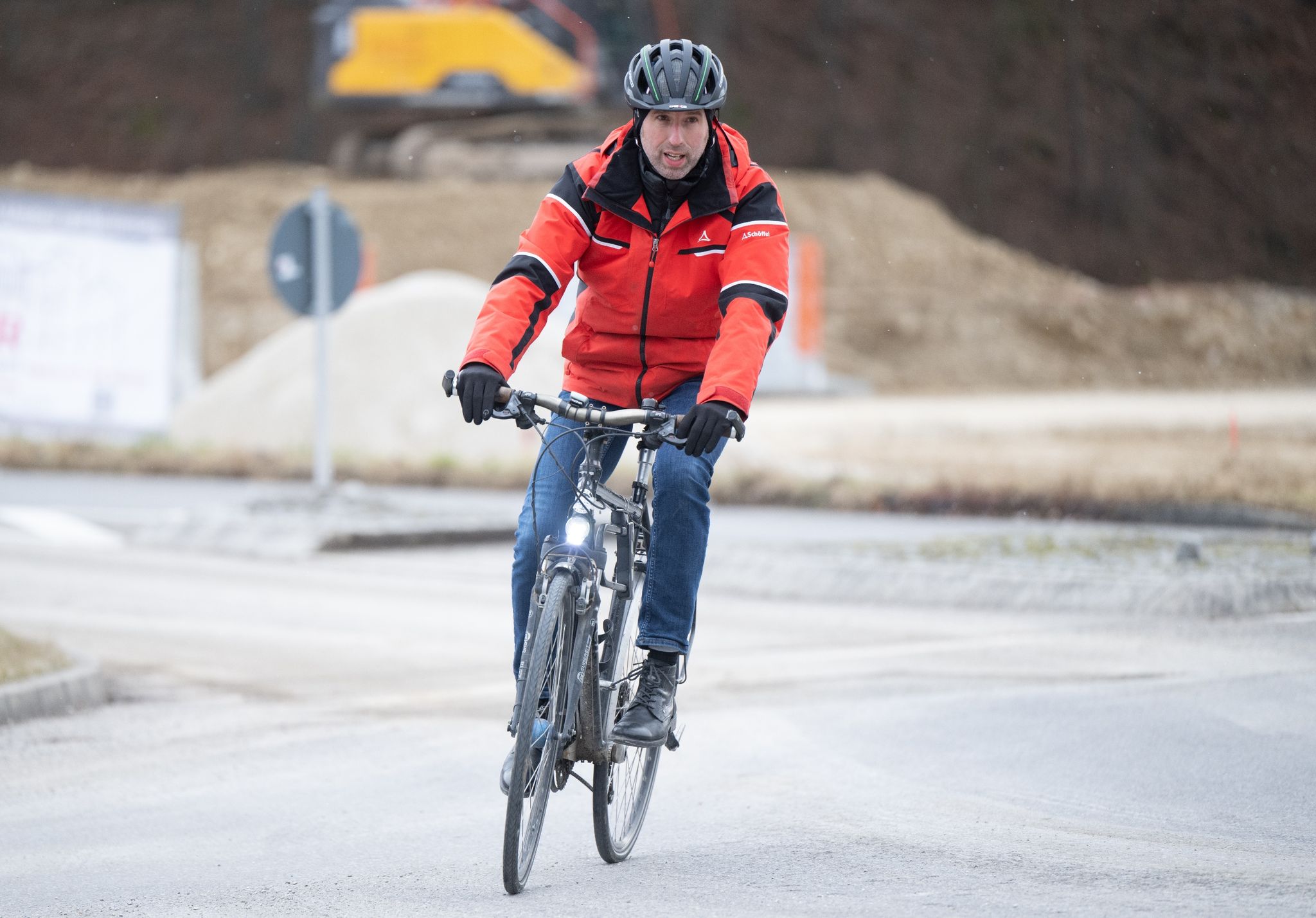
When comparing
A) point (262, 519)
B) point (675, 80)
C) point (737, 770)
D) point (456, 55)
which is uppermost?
point (456, 55)

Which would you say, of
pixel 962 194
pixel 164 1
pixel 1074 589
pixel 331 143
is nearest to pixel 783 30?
pixel 962 194

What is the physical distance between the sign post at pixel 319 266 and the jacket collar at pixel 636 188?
10161 mm

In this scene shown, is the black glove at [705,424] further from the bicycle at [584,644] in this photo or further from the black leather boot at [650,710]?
the black leather boot at [650,710]

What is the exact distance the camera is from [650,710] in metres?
5.07

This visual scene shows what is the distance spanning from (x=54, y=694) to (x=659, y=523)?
3555mm

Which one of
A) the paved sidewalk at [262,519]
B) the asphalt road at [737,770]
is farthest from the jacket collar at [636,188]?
the paved sidewalk at [262,519]

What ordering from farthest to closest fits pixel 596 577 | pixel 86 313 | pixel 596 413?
pixel 86 313 < pixel 596 577 < pixel 596 413

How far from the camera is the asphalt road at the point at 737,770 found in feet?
15.5

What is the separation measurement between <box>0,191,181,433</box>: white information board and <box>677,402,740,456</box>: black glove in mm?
17261

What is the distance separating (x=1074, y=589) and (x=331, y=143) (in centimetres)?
6587

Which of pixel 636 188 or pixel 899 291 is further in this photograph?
pixel 899 291

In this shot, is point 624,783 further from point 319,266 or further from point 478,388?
point 319,266

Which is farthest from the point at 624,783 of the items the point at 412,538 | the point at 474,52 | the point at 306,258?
the point at 474,52

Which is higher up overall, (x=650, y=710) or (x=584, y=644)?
(x=584, y=644)
